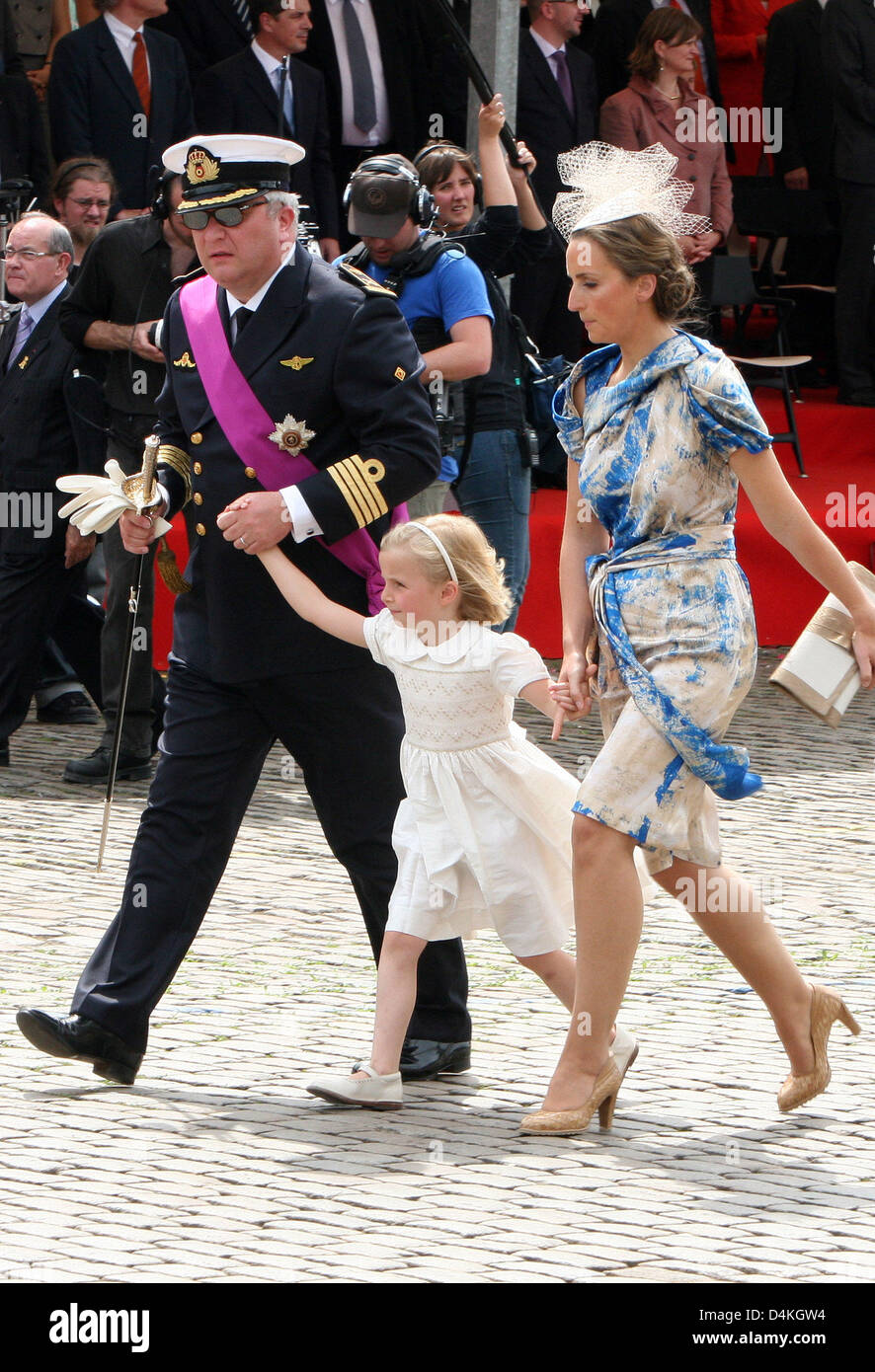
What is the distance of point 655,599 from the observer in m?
4.40

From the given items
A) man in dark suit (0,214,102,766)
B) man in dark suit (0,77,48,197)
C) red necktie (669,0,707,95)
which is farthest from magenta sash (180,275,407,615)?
red necktie (669,0,707,95)

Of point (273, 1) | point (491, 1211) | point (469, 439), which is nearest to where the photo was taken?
point (491, 1211)

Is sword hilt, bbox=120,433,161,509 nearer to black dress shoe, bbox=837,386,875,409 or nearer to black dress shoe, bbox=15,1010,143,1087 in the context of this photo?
black dress shoe, bbox=15,1010,143,1087

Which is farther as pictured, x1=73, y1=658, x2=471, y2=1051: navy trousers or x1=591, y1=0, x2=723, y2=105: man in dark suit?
x1=591, y1=0, x2=723, y2=105: man in dark suit

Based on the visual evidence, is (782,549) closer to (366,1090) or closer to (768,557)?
(768,557)

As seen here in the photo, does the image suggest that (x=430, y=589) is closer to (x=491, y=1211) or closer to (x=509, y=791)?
(x=509, y=791)

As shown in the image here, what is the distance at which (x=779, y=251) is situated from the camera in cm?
1464

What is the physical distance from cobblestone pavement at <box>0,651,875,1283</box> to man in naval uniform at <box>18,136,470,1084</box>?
306 millimetres

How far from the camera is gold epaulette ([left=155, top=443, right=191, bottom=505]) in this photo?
4.98 meters

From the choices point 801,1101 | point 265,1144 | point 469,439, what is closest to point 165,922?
point 265,1144

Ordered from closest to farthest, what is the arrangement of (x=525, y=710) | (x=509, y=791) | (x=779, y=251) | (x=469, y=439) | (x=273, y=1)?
(x=509, y=791) < (x=469, y=439) < (x=525, y=710) < (x=273, y=1) < (x=779, y=251)

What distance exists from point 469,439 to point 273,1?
371 cm

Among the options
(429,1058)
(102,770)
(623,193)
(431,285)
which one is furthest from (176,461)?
(102,770)

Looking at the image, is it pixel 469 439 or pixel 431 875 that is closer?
pixel 431 875
